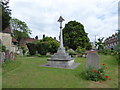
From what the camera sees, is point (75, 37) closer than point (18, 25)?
Yes

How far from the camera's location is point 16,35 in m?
40.6

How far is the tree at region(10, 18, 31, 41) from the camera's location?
1550 inches

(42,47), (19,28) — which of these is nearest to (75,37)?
(42,47)

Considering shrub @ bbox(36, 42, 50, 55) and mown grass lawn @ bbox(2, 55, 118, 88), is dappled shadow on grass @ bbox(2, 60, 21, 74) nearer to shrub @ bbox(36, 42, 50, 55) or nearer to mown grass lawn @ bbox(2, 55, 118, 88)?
mown grass lawn @ bbox(2, 55, 118, 88)

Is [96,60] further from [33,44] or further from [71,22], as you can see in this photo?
[71,22]

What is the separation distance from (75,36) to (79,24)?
19.2 ft

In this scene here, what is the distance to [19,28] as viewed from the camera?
1603 inches

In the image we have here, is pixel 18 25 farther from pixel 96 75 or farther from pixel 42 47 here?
pixel 96 75

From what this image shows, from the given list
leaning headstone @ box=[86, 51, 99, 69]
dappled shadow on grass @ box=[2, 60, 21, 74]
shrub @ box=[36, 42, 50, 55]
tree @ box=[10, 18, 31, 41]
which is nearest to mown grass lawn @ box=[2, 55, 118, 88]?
dappled shadow on grass @ box=[2, 60, 21, 74]

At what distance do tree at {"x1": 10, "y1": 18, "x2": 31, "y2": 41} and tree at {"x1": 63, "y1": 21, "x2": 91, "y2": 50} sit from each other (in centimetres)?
2036

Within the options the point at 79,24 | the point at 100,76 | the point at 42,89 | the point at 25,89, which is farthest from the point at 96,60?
the point at 79,24

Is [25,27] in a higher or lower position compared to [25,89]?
higher

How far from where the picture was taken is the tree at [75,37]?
3079 cm

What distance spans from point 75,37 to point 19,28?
2597 cm
